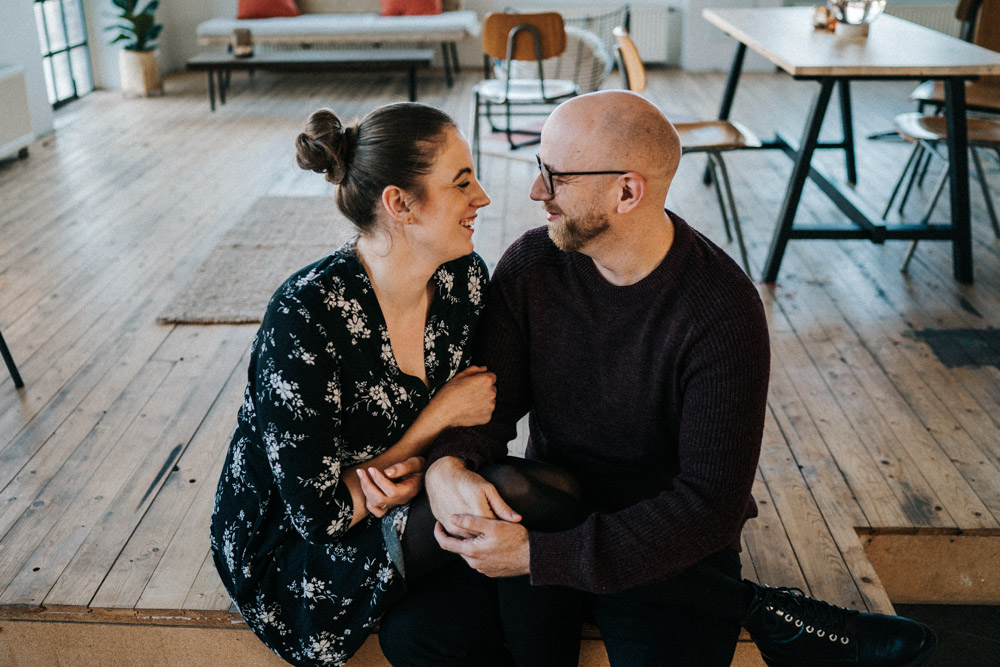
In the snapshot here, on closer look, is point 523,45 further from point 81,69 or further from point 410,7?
point 81,69

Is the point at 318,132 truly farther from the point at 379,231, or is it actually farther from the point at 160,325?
the point at 160,325

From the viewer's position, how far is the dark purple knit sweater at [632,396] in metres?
1.42

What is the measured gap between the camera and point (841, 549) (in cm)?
196

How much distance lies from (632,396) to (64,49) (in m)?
6.76

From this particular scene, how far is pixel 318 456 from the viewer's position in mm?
1423

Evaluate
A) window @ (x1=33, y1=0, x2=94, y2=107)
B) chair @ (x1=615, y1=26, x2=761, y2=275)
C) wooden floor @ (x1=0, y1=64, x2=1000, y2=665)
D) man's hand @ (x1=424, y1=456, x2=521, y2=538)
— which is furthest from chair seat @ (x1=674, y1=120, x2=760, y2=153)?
window @ (x1=33, y1=0, x2=94, y2=107)

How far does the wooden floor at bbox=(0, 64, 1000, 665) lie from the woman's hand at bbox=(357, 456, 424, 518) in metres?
0.47

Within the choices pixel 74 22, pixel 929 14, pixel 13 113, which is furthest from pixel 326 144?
pixel 929 14

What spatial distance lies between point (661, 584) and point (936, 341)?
1.95 meters

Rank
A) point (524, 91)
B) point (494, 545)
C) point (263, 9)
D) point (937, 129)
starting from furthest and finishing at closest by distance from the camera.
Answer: point (263, 9), point (524, 91), point (937, 129), point (494, 545)

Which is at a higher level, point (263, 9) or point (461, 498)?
point (263, 9)

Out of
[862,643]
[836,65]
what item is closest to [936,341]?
[836,65]

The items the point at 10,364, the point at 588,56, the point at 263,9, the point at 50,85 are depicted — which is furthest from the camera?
the point at 263,9

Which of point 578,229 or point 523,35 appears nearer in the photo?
point 578,229
